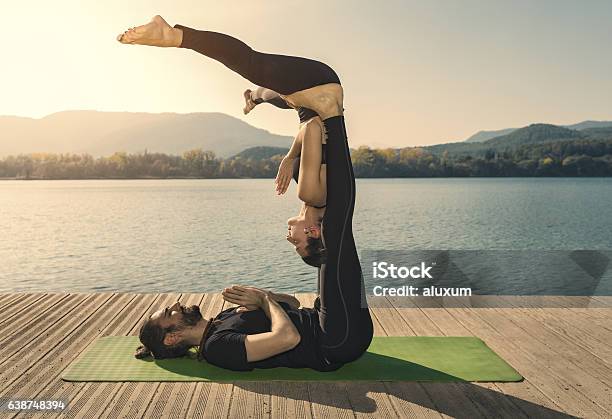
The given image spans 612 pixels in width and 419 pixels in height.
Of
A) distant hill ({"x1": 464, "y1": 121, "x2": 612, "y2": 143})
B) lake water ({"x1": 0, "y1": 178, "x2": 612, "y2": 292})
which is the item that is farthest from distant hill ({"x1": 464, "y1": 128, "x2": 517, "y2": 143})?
lake water ({"x1": 0, "y1": 178, "x2": 612, "y2": 292})

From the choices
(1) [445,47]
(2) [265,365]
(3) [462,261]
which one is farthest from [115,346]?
(1) [445,47]

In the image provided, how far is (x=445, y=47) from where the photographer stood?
2131 inches

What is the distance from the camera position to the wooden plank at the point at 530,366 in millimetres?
3398

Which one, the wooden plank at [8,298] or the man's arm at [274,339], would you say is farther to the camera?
the wooden plank at [8,298]

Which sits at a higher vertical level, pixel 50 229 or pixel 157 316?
pixel 157 316

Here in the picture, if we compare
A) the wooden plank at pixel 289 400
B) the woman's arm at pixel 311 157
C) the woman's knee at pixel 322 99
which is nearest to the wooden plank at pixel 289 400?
the wooden plank at pixel 289 400

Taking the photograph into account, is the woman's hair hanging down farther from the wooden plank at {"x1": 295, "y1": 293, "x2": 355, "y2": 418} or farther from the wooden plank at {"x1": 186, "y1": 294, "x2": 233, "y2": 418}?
the wooden plank at {"x1": 186, "y1": 294, "x2": 233, "y2": 418}

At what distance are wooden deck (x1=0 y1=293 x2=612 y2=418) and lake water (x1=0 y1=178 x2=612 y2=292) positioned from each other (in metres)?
8.73

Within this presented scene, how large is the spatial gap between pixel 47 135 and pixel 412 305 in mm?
84793

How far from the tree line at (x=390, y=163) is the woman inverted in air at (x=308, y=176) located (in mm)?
45242

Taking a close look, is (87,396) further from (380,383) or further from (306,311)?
(380,383)

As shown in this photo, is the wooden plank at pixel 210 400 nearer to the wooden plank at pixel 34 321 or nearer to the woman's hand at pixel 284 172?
the woman's hand at pixel 284 172

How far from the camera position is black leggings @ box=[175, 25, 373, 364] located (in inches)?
138

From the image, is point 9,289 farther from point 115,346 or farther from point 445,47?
point 445,47
